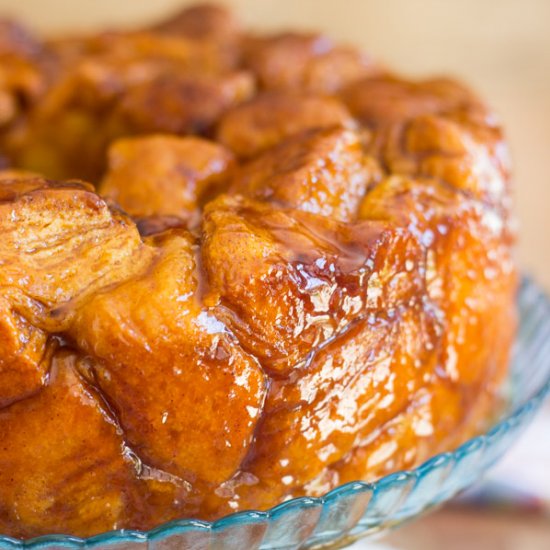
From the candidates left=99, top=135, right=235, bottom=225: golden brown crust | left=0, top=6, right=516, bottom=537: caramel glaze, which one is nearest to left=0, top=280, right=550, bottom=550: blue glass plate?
left=0, top=6, right=516, bottom=537: caramel glaze

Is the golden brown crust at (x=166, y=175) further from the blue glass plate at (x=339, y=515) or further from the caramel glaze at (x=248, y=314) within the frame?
the blue glass plate at (x=339, y=515)

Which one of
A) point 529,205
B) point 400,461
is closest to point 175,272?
point 400,461

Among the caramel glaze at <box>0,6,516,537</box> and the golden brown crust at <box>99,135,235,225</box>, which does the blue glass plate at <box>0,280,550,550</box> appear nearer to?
the caramel glaze at <box>0,6,516,537</box>

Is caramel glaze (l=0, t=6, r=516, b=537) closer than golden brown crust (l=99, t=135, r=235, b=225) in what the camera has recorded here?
Yes

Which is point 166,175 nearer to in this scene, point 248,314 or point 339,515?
point 248,314

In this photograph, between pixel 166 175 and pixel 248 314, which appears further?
pixel 166 175

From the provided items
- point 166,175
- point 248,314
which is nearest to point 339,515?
point 248,314
